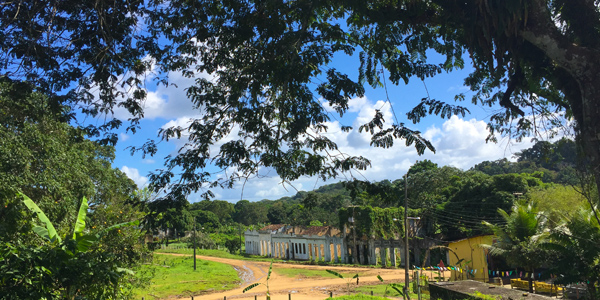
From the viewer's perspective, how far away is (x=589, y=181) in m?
4.59

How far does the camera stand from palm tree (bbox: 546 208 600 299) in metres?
10.8

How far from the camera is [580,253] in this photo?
11.1m

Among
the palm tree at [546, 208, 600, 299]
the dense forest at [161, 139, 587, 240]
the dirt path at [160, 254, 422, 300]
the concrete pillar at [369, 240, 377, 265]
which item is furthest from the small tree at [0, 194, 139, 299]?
the concrete pillar at [369, 240, 377, 265]

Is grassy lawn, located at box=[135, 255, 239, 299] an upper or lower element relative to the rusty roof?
lower

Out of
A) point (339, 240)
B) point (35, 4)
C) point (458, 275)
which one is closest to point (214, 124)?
point (35, 4)

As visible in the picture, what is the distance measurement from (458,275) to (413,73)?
21066mm

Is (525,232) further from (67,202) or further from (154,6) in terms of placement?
(67,202)

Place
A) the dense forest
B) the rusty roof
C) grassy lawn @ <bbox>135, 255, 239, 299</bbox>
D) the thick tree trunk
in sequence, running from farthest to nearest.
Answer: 1. the rusty roof
2. grassy lawn @ <bbox>135, 255, 239, 299</bbox>
3. the dense forest
4. the thick tree trunk

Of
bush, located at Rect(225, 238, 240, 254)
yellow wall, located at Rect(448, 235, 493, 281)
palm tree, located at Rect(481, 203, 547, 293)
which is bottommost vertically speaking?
bush, located at Rect(225, 238, 240, 254)

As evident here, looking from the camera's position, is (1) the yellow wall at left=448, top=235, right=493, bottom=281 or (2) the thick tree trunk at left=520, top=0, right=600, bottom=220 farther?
(1) the yellow wall at left=448, top=235, right=493, bottom=281

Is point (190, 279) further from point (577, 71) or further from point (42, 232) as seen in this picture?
point (577, 71)

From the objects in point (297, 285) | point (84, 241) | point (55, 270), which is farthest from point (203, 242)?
point (55, 270)

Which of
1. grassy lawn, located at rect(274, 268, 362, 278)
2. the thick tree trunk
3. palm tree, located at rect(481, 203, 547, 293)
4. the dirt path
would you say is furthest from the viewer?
grassy lawn, located at rect(274, 268, 362, 278)

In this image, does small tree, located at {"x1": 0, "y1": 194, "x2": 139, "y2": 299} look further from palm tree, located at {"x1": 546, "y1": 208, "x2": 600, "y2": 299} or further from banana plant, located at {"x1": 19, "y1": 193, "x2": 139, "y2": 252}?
palm tree, located at {"x1": 546, "y1": 208, "x2": 600, "y2": 299}
